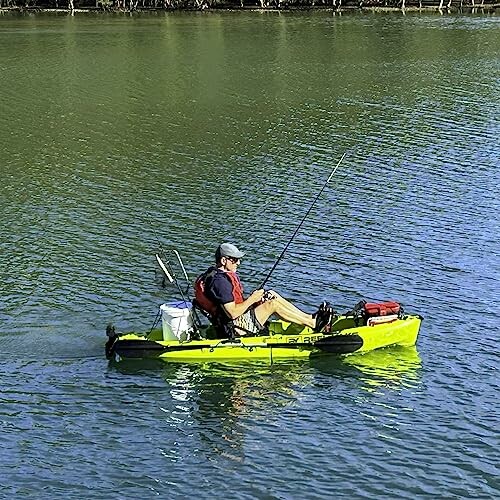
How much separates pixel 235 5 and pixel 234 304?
8489 centimetres

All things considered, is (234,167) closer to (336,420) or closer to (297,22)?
(336,420)

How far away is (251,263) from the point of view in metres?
22.3

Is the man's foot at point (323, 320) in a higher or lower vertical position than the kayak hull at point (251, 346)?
higher

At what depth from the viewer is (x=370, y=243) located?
23672mm

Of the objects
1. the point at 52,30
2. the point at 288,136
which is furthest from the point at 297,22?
the point at 288,136

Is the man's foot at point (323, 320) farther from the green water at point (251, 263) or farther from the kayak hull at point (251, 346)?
the green water at point (251, 263)

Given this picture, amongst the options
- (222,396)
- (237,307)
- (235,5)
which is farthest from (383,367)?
(235,5)

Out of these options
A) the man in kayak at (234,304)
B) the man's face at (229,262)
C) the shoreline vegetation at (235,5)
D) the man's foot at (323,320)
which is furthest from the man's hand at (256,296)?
the shoreline vegetation at (235,5)

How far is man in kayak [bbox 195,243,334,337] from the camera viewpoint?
1619cm

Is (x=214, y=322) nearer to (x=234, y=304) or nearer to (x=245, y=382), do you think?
(x=234, y=304)

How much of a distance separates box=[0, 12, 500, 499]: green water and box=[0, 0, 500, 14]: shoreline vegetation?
40.5 metres

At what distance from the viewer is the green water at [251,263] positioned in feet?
44.3

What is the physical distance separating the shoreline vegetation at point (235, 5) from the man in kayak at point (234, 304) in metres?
77.9

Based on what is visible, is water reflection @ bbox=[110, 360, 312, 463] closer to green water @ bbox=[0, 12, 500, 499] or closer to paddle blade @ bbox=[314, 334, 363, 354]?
green water @ bbox=[0, 12, 500, 499]
